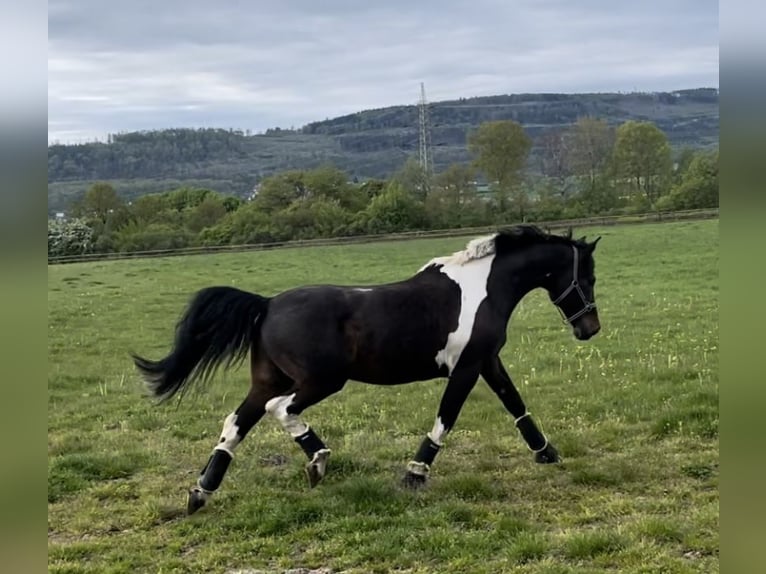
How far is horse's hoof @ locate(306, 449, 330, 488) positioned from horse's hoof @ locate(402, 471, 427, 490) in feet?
1.53

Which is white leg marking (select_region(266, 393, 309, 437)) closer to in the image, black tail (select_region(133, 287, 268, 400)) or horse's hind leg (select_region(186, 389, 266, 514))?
horse's hind leg (select_region(186, 389, 266, 514))

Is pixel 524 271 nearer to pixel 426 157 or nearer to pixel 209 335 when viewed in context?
pixel 426 157

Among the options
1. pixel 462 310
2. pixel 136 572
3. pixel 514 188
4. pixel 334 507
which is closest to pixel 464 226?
pixel 514 188

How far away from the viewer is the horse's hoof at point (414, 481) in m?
4.23

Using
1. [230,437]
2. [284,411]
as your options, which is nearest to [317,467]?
[284,411]

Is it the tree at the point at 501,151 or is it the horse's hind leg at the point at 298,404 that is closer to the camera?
the horse's hind leg at the point at 298,404

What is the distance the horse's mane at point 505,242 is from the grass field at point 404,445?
2.44 ft

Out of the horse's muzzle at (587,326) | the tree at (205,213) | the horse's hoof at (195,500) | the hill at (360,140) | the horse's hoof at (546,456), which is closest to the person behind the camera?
the horse's hoof at (195,500)

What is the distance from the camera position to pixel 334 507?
4.03 meters

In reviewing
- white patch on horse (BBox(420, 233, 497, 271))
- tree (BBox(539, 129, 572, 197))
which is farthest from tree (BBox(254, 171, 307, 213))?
tree (BBox(539, 129, 572, 197))

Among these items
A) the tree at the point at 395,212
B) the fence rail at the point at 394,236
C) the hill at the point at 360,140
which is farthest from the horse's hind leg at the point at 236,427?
the hill at the point at 360,140

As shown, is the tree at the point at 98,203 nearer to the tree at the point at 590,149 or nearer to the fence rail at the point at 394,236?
the fence rail at the point at 394,236

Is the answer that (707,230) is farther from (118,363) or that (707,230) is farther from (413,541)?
(118,363)

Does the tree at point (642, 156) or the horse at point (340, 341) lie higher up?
the tree at point (642, 156)
